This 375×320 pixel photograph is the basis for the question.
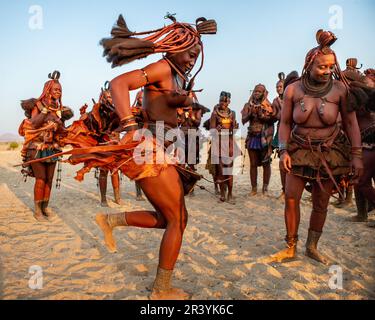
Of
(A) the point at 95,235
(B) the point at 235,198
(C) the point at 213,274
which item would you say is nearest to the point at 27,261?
(A) the point at 95,235

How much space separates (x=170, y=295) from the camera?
269cm

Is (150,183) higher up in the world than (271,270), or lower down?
higher up

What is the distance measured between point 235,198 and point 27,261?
489 centimetres

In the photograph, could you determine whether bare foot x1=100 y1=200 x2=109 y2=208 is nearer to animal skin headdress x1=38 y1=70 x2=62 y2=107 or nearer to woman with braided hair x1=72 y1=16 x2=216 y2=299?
animal skin headdress x1=38 y1=70 x2=62 y2=107

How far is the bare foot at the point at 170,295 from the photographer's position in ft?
8.75

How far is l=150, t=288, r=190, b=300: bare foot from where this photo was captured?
2668 mm

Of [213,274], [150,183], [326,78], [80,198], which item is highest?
[326,78]

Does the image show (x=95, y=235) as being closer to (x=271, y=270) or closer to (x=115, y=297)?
(x=115, y=297)

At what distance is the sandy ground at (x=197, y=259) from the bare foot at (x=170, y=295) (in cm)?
13

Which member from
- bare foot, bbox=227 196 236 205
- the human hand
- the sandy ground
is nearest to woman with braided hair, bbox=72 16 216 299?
the sandy ground

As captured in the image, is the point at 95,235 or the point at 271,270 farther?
the point at 95,235
